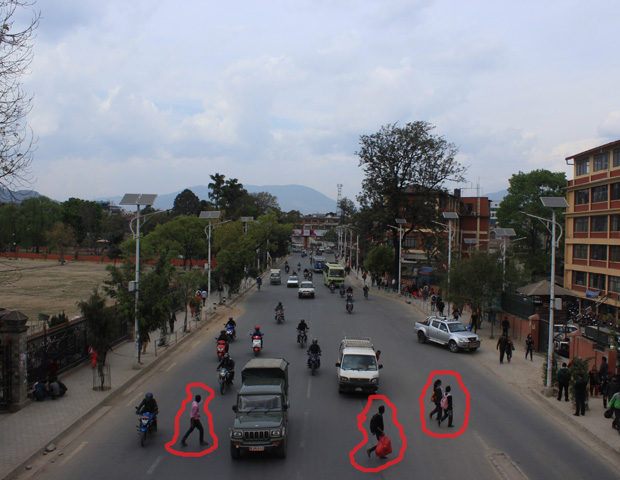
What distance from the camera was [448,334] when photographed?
2620cm

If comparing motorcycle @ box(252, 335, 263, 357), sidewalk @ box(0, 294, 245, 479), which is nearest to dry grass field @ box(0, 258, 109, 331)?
sidewalk @ box(0, 294, 245, 479)

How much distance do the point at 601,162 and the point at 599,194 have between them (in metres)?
2.57

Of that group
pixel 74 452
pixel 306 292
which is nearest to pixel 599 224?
pixel 306 292

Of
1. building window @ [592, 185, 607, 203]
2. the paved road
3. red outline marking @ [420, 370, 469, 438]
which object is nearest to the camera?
the paved road

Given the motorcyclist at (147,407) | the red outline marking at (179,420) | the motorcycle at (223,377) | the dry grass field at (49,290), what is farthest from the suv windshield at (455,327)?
the dry grass field at (49,290)

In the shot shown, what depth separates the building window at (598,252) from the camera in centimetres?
4116

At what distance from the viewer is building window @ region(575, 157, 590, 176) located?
4302 cm

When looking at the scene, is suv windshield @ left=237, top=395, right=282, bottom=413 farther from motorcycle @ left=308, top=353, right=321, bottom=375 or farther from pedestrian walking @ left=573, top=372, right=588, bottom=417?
pedestrian walking @ left=573, top=372, right=588, bottom=417

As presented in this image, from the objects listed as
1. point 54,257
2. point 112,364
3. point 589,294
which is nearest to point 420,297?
point 589,294

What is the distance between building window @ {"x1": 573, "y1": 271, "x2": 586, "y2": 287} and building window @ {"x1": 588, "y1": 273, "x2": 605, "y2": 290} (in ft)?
3.70

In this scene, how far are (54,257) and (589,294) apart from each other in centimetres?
8721

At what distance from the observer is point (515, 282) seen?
32.8 m

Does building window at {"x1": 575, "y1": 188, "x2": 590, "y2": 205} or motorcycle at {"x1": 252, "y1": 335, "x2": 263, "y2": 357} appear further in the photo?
building window at {"x1": 575, "y1": 188, "x2": 590, "y2": 205}

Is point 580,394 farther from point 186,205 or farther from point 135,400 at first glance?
point 186,205
